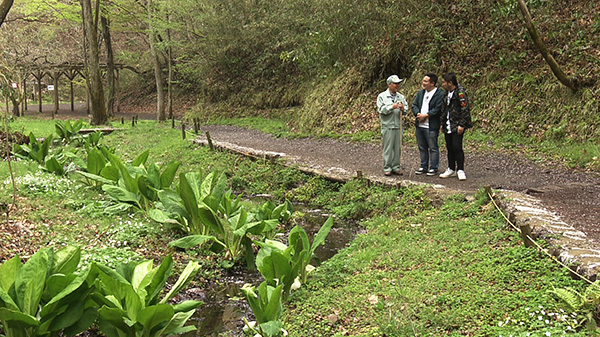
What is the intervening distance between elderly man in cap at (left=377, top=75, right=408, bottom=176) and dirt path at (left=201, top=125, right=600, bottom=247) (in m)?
0.43

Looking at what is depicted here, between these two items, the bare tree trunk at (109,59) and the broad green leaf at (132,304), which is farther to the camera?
the bare tree trunk at (109,59)

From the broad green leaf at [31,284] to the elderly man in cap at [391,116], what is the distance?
5821 mm

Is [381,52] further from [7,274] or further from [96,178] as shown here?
[7,274]

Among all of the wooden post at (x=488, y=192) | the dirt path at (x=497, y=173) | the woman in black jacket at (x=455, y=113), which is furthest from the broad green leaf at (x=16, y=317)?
the woman in black jacket at (x=455, y=113)

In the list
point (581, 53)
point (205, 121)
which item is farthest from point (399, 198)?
point (205, 121)

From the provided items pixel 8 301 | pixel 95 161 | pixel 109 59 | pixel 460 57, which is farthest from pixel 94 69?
pixel 8 301

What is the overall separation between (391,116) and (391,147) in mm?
524

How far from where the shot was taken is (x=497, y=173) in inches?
328

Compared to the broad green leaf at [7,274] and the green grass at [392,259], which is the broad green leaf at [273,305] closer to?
the green grass at [392,259]

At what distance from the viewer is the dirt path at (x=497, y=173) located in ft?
18.3

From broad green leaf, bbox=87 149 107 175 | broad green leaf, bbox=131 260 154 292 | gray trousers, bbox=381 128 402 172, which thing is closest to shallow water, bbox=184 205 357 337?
broad green leaf, bbox=131 260 154 292

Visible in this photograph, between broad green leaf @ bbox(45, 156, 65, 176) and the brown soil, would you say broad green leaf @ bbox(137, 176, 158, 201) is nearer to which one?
broad green leaf @ bbox(45, 156, 65, 176)

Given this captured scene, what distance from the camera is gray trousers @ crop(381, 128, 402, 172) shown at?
7996mm

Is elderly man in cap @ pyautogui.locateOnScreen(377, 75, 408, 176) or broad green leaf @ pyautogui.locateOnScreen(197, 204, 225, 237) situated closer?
broad green leaf @ pyautogui.locateOnScreen(197, 204, 225, 237)
